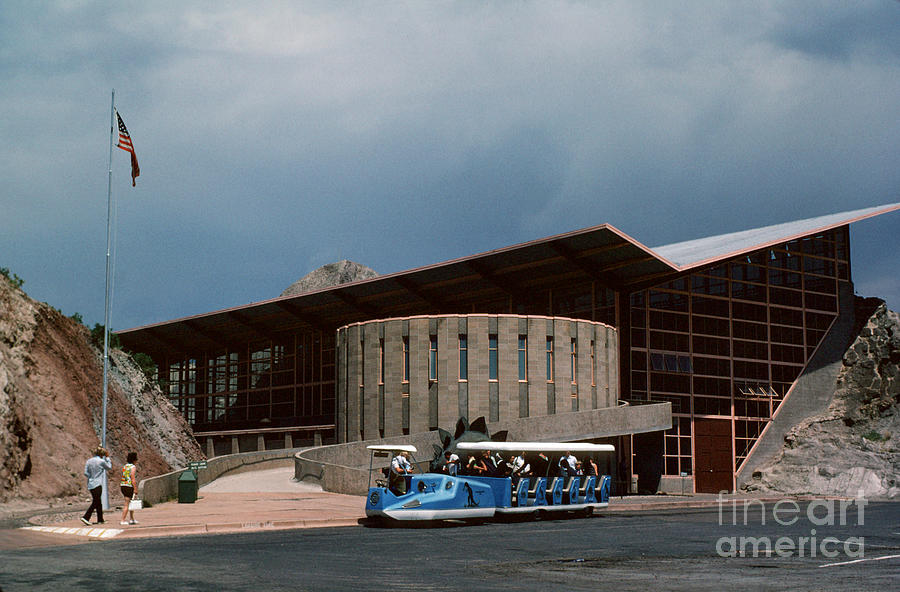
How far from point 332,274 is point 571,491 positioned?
111382 millimetres

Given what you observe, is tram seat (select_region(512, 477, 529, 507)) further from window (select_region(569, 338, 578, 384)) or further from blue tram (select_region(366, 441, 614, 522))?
window (select_region(569, 338, 578, 384))

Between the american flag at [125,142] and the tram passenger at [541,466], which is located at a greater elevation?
the american flag at [125,142]

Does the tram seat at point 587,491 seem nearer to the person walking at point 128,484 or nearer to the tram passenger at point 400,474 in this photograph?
the tram passenger at point 400,474

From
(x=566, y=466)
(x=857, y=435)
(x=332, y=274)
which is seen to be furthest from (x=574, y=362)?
(x=332, y=274)

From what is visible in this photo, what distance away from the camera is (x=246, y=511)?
1105 inches

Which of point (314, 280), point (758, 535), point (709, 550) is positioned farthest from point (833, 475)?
point (314, 280)

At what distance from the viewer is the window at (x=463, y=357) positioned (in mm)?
46000

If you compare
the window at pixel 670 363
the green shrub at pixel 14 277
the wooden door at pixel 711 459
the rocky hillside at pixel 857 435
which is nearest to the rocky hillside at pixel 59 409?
the green shrub at pixel 14 277

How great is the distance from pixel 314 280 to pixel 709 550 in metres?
124

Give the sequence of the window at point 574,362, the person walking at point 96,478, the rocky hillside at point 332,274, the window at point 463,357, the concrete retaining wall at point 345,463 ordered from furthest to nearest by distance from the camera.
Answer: the rocky hillside at point 332,274 → the window at point 574,362 → the window at point 463,357 → the concrete retaining wall at point 345,463 → the person walking at point 96,478

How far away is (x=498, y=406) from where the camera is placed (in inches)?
→ 1799

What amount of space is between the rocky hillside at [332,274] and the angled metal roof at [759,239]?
3062 inches

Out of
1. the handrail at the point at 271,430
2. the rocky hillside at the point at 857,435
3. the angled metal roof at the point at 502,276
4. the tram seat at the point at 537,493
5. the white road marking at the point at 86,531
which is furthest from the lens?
the handrail at the point at 271,430

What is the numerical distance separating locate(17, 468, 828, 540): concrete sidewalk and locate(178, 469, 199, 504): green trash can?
415 mm
